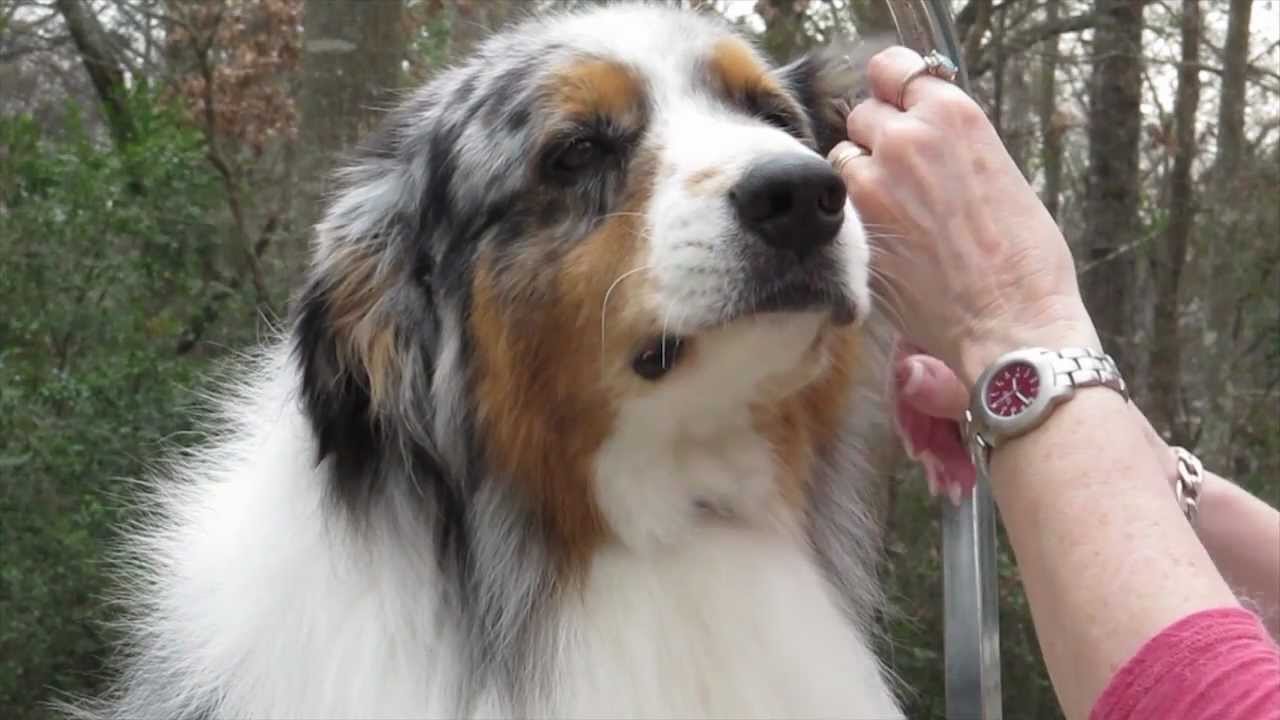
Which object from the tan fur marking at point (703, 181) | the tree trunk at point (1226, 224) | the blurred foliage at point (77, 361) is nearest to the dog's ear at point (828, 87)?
the tan fur marking at point (703, 181)

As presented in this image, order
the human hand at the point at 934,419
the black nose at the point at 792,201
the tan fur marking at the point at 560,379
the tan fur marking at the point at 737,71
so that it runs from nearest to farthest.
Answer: the black nose at the point at 792,201, the tan fur marking at the point at 560,379, the human hand at the point at 934,419, the tan fur marking at the point at 737,71

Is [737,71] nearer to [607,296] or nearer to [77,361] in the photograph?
[607,296]

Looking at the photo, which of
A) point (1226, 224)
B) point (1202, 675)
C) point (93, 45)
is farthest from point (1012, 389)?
point (93, 45)

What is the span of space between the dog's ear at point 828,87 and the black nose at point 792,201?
0.66 m

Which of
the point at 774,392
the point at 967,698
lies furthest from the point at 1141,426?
the point at 967,698

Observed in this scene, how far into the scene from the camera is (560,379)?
7.32ft

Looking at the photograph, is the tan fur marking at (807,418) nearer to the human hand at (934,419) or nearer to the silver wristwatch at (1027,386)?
the human hand at (934,419)

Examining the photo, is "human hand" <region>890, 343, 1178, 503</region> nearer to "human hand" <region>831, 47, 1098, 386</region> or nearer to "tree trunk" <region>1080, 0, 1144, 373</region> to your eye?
"human hand" <region>831, 47, 1098, 386</region>

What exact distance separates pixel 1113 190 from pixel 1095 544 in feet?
→ 19.3

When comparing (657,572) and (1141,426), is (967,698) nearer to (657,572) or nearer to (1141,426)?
(657,572)

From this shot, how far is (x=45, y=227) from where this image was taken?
450 centimetres

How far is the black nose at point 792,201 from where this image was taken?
6.31ft

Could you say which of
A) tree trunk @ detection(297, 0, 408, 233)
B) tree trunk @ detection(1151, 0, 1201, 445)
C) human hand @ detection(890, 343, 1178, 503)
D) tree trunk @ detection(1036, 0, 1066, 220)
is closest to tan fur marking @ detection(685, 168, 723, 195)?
human hand @ detection(890, 343, 1178, 503)

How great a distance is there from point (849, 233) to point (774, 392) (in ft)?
1.20
